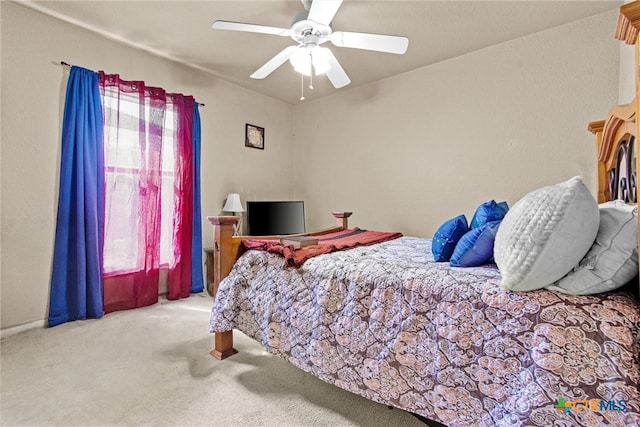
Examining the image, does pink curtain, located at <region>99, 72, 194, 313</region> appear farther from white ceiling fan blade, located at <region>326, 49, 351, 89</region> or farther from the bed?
white ceiling fan blade, located at <region>326, 49, 351, 89</region>

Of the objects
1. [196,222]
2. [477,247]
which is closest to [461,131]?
[477,247]

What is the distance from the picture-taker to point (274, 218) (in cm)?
396

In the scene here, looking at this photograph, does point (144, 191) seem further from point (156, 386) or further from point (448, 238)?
point (448, 238)

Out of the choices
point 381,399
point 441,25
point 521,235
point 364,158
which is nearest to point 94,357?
point 381,399

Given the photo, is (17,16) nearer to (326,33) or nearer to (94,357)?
(326,33)

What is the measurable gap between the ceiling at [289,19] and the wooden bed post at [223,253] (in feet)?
5.47

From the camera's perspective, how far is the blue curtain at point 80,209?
2.55 meters

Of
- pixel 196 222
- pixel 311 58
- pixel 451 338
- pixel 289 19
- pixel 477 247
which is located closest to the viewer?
pixel 451 338

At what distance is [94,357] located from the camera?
2.06 meters

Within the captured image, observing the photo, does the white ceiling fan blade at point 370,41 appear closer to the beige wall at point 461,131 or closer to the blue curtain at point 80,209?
the beige wall at point 461,131

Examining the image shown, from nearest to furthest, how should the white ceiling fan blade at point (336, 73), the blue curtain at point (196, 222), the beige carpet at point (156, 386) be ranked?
the beige carpet at point (156, 386) → the white ceiling fan blade at point (336, 73) → the blue curtain at point (196, 222)

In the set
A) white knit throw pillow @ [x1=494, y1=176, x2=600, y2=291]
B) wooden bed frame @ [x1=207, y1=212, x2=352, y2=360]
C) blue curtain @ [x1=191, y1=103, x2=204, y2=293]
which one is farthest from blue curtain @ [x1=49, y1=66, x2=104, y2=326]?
white knit throw pillow @ [x1=494, y1=176, x2=600, y2=291]

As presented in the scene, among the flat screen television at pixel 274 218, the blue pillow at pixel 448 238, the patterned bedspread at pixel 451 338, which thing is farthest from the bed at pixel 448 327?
the flat screen television at pixel 274 218

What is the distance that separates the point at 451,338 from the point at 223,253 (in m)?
1.39
